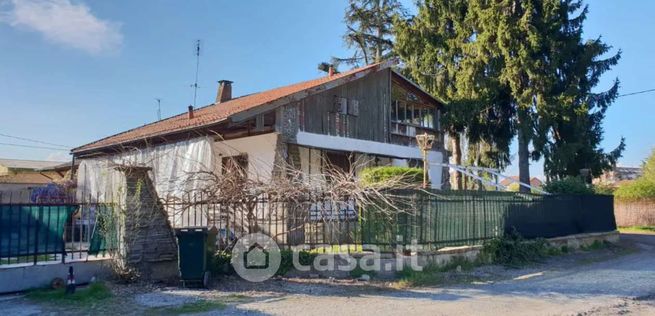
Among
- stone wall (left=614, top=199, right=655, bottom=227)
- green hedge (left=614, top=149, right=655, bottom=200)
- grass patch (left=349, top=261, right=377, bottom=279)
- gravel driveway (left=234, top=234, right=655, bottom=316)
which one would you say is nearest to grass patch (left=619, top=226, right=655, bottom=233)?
stone wall (left=614, top=199, right=655, bottom=227)

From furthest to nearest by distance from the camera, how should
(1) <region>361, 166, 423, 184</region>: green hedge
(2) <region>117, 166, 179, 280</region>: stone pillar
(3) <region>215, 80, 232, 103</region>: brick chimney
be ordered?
(3) <region>215, 80, 232, 103</region>: brick chimney < (1) <region>361, 166, 423, 184</region>: green hedge < (2) <region>117, 166, 179, 280</region>: stone pillar

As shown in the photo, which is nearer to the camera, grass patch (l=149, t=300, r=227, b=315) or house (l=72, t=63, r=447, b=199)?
grass patch (l=149, t=300, r=227, b=315)

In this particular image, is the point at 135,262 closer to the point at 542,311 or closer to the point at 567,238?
the point at 542,311

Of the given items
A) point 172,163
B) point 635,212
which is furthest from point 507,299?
point 635,212

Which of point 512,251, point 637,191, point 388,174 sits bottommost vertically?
point 512,251

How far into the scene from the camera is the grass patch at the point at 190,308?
23.9 ft

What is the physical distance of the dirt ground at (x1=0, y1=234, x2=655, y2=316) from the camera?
7.47 m

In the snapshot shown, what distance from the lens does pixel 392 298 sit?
841cm

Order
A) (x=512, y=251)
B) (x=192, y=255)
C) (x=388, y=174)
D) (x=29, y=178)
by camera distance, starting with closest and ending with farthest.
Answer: (x=192, y=255) → (x=512, y=251) → (x=388, y=174) → (x=29, y=178)

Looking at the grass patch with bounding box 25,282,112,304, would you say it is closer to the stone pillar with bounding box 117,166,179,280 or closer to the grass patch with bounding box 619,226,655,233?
the stone pillar with bounding box 117,166,179,280

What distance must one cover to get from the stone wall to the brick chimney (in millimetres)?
21735

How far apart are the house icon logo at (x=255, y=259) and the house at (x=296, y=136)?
3.21m

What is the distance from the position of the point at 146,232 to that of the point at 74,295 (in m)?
1.69

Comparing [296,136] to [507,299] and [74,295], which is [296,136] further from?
[507,299]
